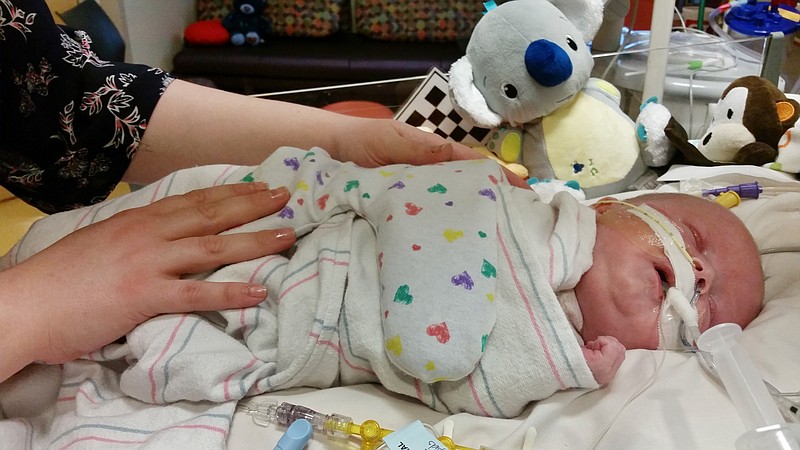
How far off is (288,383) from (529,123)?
0.78m

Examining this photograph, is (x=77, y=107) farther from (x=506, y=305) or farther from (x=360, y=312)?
(x=506, y=305)

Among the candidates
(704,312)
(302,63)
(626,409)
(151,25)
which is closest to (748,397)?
(626,409)

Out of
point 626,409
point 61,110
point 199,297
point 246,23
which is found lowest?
point 246,23

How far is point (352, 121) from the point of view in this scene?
3.14 ft

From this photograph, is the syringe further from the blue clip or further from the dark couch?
the dark couch

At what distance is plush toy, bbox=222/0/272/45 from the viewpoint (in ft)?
8.77

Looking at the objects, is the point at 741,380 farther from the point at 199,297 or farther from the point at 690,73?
the point at 690,73

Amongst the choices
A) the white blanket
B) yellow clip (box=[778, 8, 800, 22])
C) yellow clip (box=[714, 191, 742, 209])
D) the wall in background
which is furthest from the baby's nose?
the wall in background

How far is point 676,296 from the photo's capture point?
70 centimetres

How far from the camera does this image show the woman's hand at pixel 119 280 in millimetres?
582

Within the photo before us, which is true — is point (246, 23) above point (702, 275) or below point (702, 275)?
below

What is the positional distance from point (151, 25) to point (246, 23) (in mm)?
388

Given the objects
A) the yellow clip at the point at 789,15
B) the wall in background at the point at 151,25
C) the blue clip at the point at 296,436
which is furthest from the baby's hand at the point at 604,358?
the wall in background at the point at 151,25

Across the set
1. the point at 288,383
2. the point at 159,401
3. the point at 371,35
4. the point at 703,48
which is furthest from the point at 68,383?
the point at 371,35
